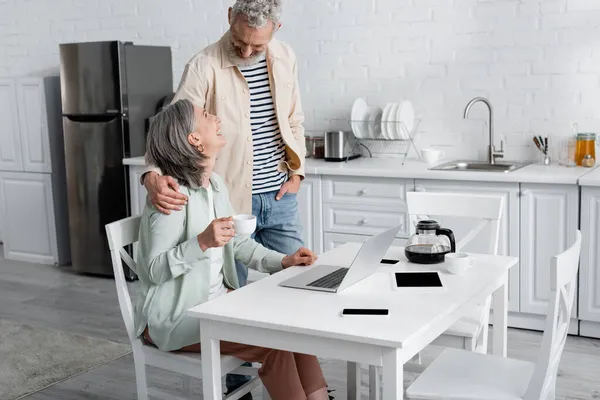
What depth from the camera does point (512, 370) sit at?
2.28 meters

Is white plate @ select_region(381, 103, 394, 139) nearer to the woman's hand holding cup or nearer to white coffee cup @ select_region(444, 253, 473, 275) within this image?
white coffee cup @ select_region(444, 253, 473, 275)

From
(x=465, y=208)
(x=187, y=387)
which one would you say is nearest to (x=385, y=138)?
(x=465, y=208)

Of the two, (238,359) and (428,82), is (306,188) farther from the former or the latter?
(238,359)

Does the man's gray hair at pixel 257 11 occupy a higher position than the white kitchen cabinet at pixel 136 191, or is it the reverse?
the man's gray hair at pixel 257 11

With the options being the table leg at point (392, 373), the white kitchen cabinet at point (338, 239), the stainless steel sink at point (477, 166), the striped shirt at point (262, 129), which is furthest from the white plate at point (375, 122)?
the table leg at point (392, 373)

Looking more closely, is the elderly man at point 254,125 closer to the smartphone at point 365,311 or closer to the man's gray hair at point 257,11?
the man's gray hair at point 257,11

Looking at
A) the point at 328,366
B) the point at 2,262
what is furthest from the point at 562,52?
the point at 2,262

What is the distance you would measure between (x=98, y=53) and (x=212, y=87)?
2344 mm

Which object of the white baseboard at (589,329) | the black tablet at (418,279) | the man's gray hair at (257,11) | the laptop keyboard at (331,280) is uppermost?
the man's gray hair at (257,11)

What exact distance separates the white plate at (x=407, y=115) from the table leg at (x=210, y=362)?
2.71m

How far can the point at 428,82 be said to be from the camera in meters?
4.64

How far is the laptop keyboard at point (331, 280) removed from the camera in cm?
229

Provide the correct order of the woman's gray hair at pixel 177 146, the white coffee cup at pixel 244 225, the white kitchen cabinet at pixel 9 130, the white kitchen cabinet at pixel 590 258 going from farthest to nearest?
1. the white kitchen cabinet at pixel 9 130
2. the white kitchen cabinet at pixel 590 258
3. the woman's gray hair at pixel 177 146
4. the white coffee cup at pixel 244 225

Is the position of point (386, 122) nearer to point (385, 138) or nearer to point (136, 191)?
point (385, 138)
